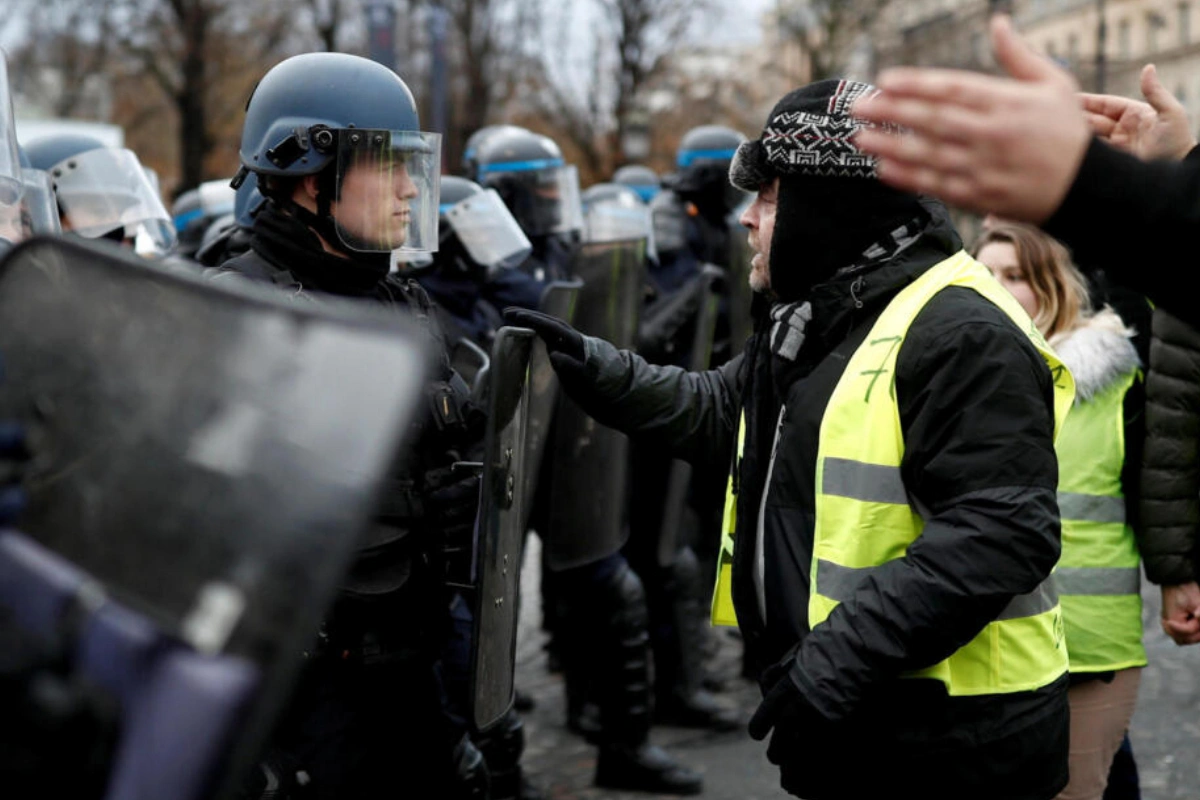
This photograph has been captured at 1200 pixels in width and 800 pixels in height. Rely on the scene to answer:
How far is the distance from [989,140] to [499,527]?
57.2 inches

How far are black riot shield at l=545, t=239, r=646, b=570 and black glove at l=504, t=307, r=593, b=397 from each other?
4.60 ft

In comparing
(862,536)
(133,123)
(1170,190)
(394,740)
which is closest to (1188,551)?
(862,536)

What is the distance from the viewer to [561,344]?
114 inches

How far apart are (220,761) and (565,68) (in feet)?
88.6

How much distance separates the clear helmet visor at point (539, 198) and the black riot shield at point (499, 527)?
3.11m

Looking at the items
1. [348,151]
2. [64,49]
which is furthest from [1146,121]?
[64,49]

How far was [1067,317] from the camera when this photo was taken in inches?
143

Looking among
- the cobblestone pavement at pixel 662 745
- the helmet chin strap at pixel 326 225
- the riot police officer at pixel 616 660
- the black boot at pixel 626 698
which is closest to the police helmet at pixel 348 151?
the helmet chin strap at pixel 326 225

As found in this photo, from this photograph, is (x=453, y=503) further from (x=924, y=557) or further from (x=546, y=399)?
(x=546, y=399)

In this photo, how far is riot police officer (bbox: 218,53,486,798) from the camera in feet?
9.11

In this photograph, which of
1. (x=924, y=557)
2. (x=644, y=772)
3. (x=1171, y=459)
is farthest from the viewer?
(x=644, y=772)

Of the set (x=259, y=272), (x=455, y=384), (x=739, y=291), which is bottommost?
(x=739, y=291)

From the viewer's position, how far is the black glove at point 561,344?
9.33ft

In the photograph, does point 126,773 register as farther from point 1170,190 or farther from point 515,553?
point 515,553
